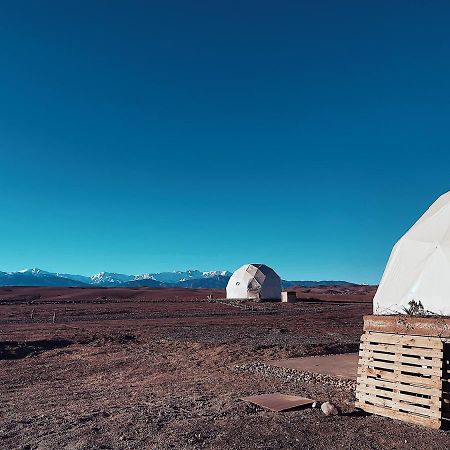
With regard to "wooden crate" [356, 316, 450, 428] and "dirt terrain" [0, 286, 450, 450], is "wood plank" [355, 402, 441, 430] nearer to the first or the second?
"wooden crate" [356, 316, 450, 428]

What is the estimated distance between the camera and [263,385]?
10281 millimetres

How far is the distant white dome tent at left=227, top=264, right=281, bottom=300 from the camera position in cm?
5144

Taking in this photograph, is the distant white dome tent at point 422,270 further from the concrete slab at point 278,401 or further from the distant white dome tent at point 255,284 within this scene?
the distant white dome tent at point 255,284

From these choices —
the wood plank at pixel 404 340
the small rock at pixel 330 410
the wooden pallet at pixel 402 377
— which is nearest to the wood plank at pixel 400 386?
the wooden pallet at pixel 402 377

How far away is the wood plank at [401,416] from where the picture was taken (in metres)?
7.19

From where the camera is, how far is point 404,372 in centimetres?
783

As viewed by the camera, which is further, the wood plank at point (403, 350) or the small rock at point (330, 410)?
the small rock at point (330, 410)

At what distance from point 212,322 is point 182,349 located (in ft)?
35.3

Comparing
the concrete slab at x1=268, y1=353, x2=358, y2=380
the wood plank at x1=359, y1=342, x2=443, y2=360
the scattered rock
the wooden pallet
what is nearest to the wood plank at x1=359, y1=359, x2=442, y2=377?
the wooden pallet

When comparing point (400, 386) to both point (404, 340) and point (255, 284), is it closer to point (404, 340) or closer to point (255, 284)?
point (404, 340)

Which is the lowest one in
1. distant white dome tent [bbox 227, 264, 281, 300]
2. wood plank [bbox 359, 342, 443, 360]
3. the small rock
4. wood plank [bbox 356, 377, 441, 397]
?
the small rock

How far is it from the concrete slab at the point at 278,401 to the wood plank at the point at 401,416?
886mm

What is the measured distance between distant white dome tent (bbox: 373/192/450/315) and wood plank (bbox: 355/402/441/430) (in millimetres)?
2186

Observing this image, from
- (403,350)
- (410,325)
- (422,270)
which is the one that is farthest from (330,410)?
(422,270)
